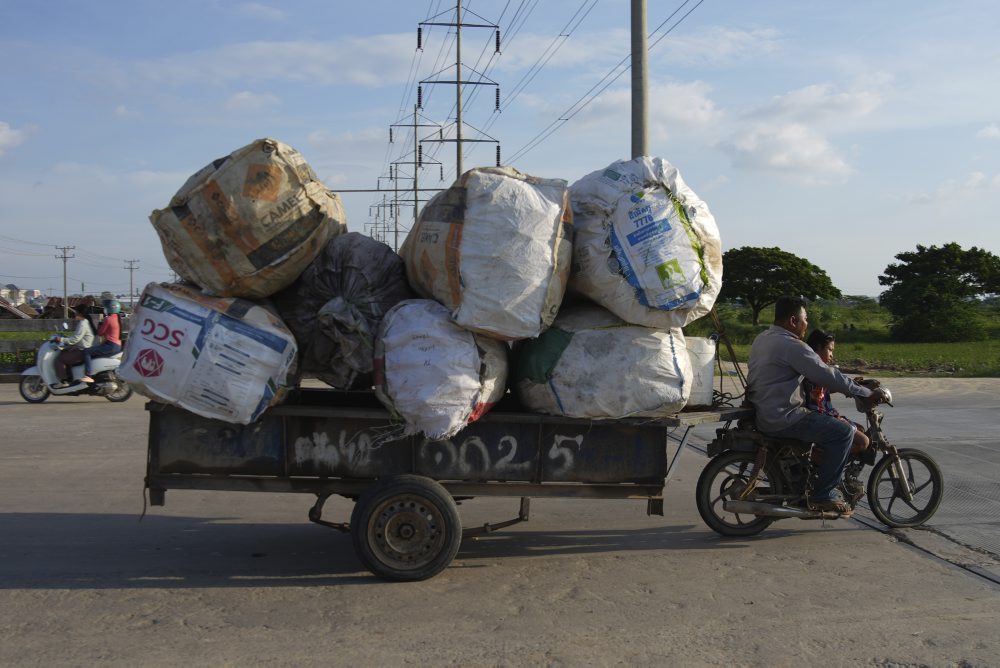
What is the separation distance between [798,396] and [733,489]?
78cm

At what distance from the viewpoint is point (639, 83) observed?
10430 mm

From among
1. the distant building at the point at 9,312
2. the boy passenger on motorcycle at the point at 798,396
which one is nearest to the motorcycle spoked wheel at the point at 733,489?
the boy passenger on motorcycle at the point at 798,396

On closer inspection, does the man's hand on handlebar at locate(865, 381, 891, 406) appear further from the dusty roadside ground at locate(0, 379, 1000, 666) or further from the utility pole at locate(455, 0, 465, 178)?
the utility pole at locate(455, 0, 465, 178)

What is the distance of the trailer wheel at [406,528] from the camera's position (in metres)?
4.80

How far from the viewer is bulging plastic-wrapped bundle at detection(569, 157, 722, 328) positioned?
192 inches

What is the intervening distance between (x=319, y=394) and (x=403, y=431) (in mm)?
1330

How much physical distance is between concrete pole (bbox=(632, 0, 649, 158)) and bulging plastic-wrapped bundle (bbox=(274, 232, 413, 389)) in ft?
18.8

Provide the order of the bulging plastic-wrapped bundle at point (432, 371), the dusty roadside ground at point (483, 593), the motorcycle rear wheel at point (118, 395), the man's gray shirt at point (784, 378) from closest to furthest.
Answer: the dusty roadside ground at point (483, 593)
the bulging plastic-wrapped bundle at point (432, 371)
the man's gray shirt at point (784, 378)
the motorcycle rear wheel at point (118, 395)

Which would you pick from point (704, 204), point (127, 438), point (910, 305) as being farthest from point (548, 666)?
point (910, 305)

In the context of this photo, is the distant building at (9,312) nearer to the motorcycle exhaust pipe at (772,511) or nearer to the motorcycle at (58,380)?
the motorcycle at (58,380)

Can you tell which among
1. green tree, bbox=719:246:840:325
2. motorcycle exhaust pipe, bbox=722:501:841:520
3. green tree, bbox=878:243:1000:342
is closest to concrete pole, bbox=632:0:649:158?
motorcycle exhaust pipe, bbox=722:501:841:520

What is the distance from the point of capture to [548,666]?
3.81 metres

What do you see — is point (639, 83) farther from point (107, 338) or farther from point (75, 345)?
point (75, 345)

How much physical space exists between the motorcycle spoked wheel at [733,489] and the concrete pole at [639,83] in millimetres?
5333
